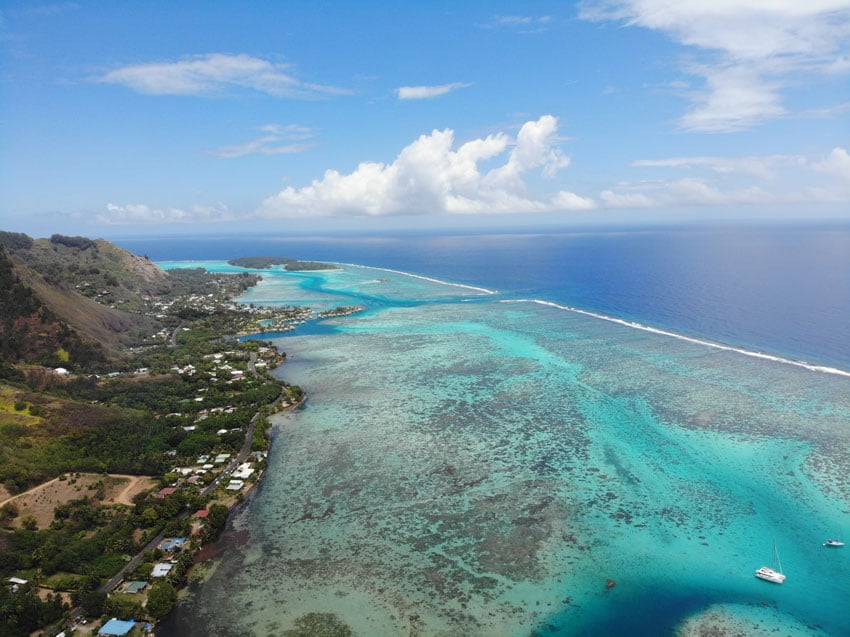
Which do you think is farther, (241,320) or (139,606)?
(241,320)

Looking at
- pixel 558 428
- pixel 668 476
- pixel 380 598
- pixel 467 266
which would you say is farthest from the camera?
pixel 467 266

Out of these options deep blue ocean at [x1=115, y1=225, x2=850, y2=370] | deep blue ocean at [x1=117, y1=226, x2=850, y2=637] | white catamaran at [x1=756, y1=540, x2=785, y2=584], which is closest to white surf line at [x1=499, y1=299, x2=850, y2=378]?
deep blue ocean at [x1=117, y1=226, x2=850, y2=637]

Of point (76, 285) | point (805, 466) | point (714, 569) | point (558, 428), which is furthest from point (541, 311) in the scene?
point (76, 285)

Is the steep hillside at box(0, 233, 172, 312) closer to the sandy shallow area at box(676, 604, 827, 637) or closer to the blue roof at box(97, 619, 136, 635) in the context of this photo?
the blue roof at box(97, 619, 136, 635)

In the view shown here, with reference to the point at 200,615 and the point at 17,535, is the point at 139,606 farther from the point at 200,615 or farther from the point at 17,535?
the point at 17,535

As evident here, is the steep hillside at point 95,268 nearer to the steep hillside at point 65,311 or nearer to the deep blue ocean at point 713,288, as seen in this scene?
the steep hillside at point 65,311

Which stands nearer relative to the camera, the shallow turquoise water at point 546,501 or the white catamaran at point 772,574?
the shallow turquoise water at point 546,501

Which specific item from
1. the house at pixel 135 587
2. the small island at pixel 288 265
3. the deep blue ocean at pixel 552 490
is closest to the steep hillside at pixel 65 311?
the deep blue ocean at pixel 552 490

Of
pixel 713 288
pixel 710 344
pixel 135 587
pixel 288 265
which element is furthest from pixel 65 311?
pixel 288 265
